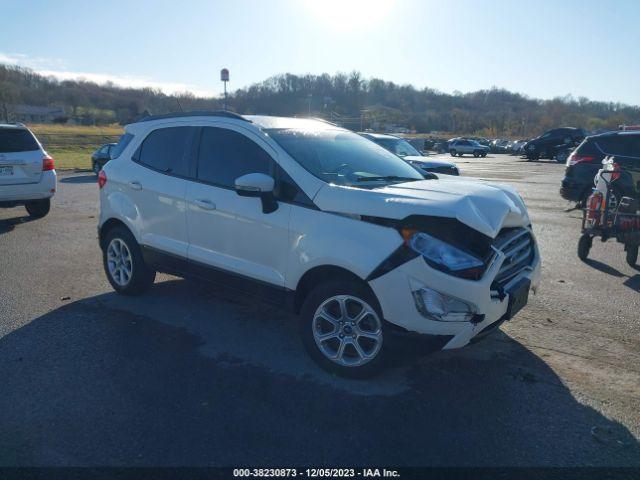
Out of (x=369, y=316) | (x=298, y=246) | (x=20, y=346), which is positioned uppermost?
(x=298, y=246)

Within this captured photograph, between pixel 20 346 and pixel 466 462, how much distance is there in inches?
148

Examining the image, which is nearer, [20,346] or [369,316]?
[369,316]

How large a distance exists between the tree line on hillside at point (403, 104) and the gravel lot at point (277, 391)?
43.0 metres

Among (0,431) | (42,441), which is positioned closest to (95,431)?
(42,441)

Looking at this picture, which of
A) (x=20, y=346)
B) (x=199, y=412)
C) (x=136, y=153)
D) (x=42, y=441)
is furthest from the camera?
(x=136, y=153)

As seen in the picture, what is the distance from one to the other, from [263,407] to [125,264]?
10.1 feet

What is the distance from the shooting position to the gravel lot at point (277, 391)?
3111 millimetres

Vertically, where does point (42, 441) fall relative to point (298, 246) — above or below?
below

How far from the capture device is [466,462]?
2.99m

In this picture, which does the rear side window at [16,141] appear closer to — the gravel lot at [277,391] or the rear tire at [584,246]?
the gravel lot at [277,391]

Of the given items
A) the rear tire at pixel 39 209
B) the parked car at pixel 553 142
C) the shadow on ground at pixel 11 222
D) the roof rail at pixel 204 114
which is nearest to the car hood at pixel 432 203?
the roof rail at pixel 204 114

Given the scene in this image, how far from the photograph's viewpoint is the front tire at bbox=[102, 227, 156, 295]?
19.0ft

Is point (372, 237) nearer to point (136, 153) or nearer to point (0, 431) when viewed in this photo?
point (0, 431)

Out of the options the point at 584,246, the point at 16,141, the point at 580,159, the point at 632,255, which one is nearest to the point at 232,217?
the point at 584,246
